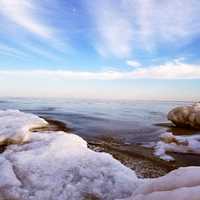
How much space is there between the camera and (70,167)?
4.85 m

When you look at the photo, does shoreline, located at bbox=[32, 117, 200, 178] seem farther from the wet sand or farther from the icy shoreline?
the icy shoreline

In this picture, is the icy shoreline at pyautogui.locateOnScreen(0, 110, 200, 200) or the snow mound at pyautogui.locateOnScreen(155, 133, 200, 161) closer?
the icy shoreline at pyautogui.locateOnScreen(0, 110, 200, 200)

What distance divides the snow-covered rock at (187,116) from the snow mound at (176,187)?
39.5 ft

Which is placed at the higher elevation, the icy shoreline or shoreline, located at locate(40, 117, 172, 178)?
the icy shoreline

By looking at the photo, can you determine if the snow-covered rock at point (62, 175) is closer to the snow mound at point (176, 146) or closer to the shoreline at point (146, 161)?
the shoreline at point (146, 161)

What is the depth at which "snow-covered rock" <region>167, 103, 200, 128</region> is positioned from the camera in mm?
14242

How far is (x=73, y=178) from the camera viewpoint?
14.7ft

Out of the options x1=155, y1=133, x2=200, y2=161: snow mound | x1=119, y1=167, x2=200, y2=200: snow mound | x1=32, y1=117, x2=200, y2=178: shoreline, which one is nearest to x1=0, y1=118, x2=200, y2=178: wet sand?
x1=32, y1=117, x2=200, y2=178: shoreline

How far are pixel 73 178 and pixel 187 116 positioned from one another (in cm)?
1182

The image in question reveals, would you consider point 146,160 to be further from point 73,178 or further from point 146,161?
point 73,178

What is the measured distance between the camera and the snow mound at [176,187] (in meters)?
2.46

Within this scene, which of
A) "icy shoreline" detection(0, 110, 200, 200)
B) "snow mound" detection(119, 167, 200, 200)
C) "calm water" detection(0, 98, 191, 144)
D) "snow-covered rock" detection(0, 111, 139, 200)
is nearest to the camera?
"snow mound" detection(119, 167, 200, 200)

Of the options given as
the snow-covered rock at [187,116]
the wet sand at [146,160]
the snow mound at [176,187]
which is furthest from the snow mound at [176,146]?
the snow-covered rock at [187,116]

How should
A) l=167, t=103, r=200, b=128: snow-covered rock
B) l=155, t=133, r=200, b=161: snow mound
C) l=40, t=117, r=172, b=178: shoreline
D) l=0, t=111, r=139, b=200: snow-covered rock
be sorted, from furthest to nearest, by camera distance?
1. l=167, t=103, r=200, b=128: snow-covered rock
2. l=155, t=133, r=200, b=161: snow mound
3. l=40, t=117, r=172, b=178: shoreline
4. l=0, t=111, r=139, b=200: snow-covered rock
